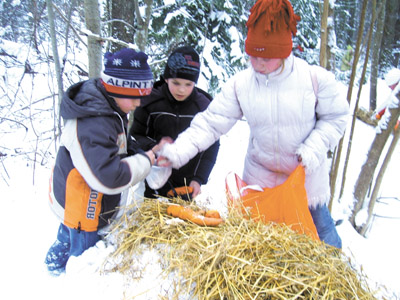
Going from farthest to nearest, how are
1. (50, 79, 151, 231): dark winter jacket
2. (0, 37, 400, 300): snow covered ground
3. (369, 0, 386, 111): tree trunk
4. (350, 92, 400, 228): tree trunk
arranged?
(369, 0, 386, 111): tree trunk < (350, 92, 400, 228): tree trunk < (50, 79, 151, 231): dark winter jacket < (0, 37, 400, 300): snow covered ground

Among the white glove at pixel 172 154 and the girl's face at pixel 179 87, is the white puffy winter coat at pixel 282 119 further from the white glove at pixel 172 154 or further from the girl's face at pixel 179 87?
the girl's face at pixel 179 87

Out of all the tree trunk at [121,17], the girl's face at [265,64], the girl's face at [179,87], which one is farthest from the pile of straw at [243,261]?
the tree trunk at [121,17]

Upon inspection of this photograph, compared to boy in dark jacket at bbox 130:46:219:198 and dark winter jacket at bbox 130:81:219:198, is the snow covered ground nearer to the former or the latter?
boy in dark jacket at bbox 130:46:219:198

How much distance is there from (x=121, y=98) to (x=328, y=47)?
272 cm

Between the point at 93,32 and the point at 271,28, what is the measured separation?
1.76 m

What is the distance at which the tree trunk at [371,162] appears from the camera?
3.45 meters

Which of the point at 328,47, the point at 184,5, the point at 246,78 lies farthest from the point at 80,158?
the point at 184,5

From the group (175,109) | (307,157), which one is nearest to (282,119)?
(307,157)

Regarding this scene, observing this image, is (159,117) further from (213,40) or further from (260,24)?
(213,40)

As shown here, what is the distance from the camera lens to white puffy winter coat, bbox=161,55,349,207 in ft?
5.58

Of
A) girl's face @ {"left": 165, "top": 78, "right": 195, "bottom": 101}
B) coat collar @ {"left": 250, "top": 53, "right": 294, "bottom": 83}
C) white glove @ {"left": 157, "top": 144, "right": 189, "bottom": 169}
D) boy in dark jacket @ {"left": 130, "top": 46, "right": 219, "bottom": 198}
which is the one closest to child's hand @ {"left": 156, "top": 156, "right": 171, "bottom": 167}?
white glove @ {"left": 157, "top": 144, "right": 189, "bottom": 169}

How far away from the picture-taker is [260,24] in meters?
1.61

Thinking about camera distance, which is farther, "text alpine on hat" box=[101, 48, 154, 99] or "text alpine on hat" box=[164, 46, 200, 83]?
"text alpine on hat" box=[164, 46, 200, 83]

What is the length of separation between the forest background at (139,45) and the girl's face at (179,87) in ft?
2.33
